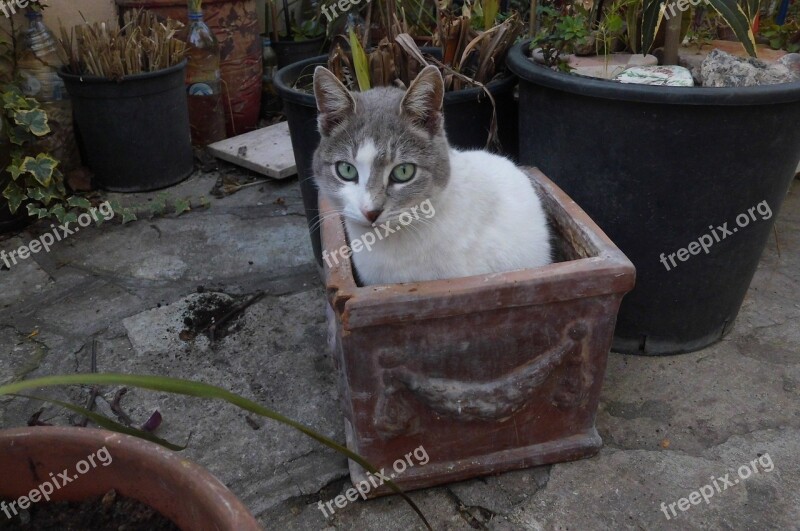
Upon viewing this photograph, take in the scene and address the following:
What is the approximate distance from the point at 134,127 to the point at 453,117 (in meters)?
1.90

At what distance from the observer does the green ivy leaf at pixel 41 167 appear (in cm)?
277

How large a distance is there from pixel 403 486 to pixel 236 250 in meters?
1.52

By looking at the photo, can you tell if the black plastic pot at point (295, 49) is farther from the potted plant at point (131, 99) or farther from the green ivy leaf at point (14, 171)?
the green ivy leaf at point (14, 171)

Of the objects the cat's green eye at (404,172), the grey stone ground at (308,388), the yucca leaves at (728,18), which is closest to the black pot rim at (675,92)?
the yucca leaves at (728,18)

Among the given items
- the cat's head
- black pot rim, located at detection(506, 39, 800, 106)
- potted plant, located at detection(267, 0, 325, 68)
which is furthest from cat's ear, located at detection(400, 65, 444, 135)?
potted plant, located at detection(267, 0, 325, 68)

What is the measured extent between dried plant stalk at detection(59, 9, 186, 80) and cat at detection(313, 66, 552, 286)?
201 cm

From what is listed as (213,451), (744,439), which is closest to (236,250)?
(213,451)

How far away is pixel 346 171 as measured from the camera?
1.43 m

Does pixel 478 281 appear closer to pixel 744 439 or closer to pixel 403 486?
pixel 403 486

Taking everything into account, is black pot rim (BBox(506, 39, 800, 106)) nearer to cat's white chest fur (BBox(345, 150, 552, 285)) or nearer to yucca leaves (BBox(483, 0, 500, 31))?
cat's white chest fur (BBox(345, 150, 552, 285))

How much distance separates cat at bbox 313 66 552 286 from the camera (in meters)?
1.37

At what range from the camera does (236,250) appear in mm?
2729

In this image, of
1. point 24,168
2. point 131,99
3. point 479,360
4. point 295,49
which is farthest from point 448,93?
point 295,49

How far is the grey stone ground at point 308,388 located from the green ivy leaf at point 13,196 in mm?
158
